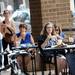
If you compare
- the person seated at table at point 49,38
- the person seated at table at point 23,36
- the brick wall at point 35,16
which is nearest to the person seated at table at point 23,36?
the person seated at table at point 23,36

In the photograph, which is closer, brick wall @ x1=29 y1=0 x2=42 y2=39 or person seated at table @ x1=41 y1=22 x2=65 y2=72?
person seated at table @ x1=41 y1=22 x2=65 y2=72

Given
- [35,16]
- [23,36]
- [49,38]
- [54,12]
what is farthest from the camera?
[35,16]

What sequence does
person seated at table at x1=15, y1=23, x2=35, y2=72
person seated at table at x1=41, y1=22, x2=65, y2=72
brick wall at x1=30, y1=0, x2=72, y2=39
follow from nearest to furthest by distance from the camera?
person seated at table at x1=41, y1=22, x2=65, y2=72 < person seated at table at x1=15, y1=23, x2=35, y2=72 < brick wall at x1=30, y1=0, x2=72, y2=39

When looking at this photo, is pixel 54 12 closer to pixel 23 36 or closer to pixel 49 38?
pixel 23 36

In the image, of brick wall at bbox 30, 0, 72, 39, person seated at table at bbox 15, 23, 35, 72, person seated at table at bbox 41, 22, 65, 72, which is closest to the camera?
person seated at table at bbox 41, 22, 65, 72

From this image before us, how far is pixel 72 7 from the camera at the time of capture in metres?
11.1

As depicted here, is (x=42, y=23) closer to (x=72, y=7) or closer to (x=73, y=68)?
(x=72, y=7)

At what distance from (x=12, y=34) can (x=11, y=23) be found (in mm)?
638

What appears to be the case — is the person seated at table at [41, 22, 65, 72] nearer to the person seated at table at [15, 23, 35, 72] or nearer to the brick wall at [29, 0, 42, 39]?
the person seated at table at [15, 23, 35, 72]

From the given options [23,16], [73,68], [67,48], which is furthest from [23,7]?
[73,68]

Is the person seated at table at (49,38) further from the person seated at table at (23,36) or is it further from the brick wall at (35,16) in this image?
the brick wall at (35,16)

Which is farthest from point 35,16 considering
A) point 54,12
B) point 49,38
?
point 49,38

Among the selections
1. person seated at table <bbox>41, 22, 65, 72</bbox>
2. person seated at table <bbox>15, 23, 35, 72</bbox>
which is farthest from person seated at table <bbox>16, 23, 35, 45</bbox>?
person seated at table <bbox>41, 22, 65, 72</bbox>

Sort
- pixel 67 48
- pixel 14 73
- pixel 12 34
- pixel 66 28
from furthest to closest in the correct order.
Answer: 1. pixel 66 28
2. pixel 12 34
3. pixel 67 48
4. pixel 14 73
